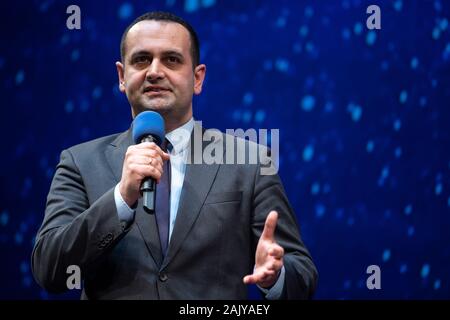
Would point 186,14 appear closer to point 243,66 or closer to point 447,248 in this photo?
point 243,66

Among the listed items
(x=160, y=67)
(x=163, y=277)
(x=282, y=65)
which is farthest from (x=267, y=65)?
(x=163, y=277)

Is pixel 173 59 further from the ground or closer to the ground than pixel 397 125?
further from the ground

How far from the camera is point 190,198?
1800 mm

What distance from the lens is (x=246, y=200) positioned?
1.85 meters

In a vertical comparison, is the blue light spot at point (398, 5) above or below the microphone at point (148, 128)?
above

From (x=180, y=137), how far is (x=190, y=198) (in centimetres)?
23

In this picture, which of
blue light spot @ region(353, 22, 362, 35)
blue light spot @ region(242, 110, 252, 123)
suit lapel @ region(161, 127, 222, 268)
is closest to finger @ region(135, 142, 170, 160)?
suit lapel @ region(161, 127, 222, 268)

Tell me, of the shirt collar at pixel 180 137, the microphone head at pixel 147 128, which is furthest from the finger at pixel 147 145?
the shirt collar at pixel 180 137

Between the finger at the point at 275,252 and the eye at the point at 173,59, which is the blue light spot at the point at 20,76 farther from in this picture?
the finger at the point at 275,252

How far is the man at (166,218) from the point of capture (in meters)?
1.65

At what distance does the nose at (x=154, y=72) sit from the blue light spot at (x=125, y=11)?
0.69 metres

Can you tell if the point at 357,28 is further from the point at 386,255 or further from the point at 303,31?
the point at 386,255

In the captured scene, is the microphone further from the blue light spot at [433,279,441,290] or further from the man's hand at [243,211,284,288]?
the blue light spot at [433,279,441,290]

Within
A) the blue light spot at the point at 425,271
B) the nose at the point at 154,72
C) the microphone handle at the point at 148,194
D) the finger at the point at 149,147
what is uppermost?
the nose at the point at 154,72
